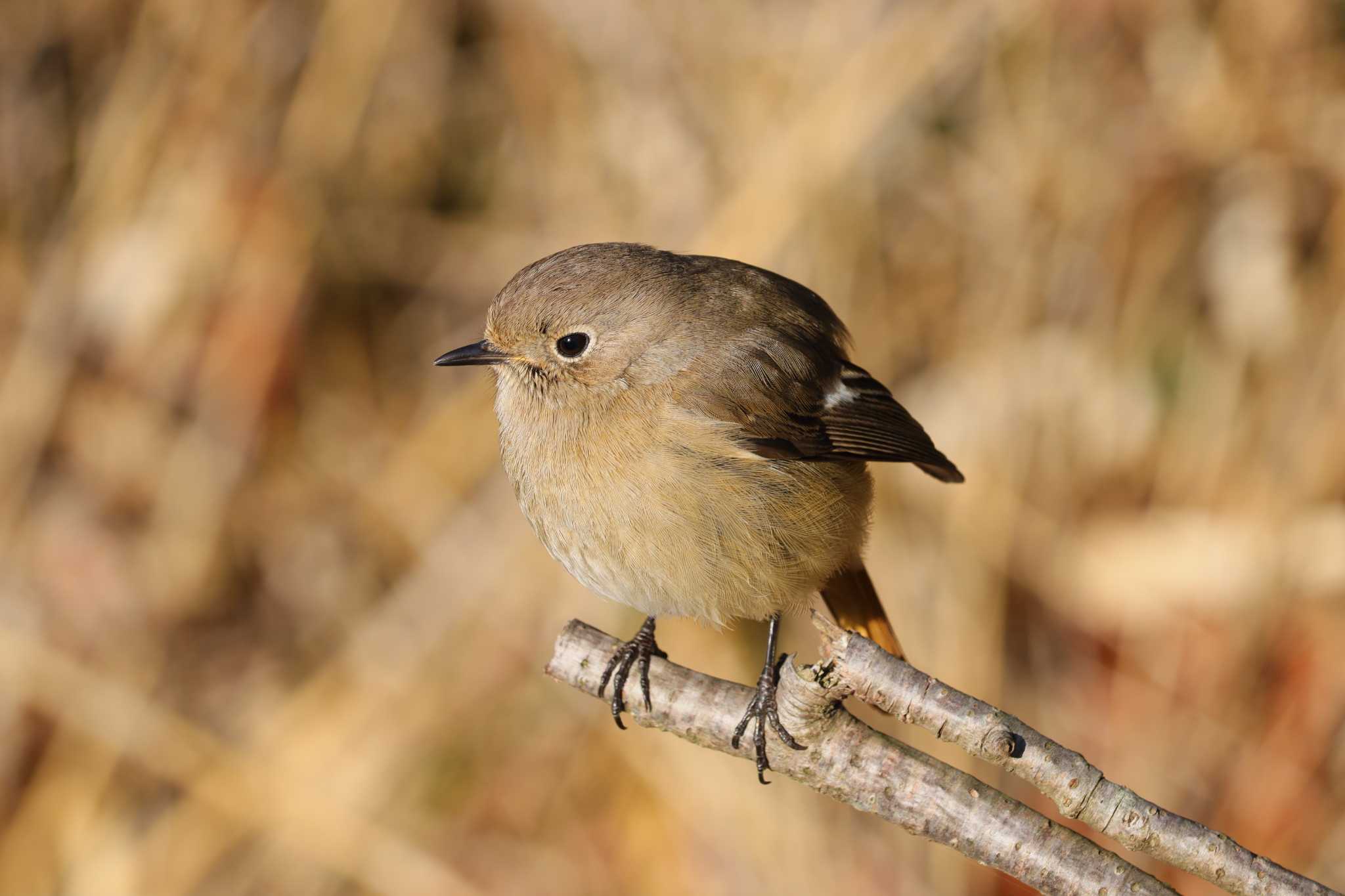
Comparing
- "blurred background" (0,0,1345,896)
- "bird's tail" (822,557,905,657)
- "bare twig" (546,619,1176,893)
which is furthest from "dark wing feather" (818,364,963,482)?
"blurred background" (0,0,1345,896)

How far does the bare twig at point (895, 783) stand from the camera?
1606 millimetres

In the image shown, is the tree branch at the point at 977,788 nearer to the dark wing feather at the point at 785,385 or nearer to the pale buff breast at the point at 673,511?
the pale buff breast at the point at 673,511

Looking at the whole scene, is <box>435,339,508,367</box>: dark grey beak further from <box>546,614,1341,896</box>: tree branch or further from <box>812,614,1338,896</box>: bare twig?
<box>812,614,1338,896</box>: bare twig

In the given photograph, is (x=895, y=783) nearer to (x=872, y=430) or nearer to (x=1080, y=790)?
(x=1080, y=790)

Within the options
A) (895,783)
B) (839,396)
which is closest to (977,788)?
(895,783)

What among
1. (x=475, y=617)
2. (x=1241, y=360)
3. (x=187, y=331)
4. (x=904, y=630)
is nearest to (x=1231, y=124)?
(x=1241, y=360)

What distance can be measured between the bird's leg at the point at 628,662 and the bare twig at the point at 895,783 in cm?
13

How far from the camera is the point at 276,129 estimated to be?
4457 mm

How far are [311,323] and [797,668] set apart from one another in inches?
131

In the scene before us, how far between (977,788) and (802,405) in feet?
3.25

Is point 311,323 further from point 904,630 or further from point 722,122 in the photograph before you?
point 904,630

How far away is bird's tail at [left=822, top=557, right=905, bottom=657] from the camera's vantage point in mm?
2723

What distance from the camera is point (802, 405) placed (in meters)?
2.50

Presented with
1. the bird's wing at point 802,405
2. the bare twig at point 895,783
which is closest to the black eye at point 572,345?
the bird's wing at point 802,405
